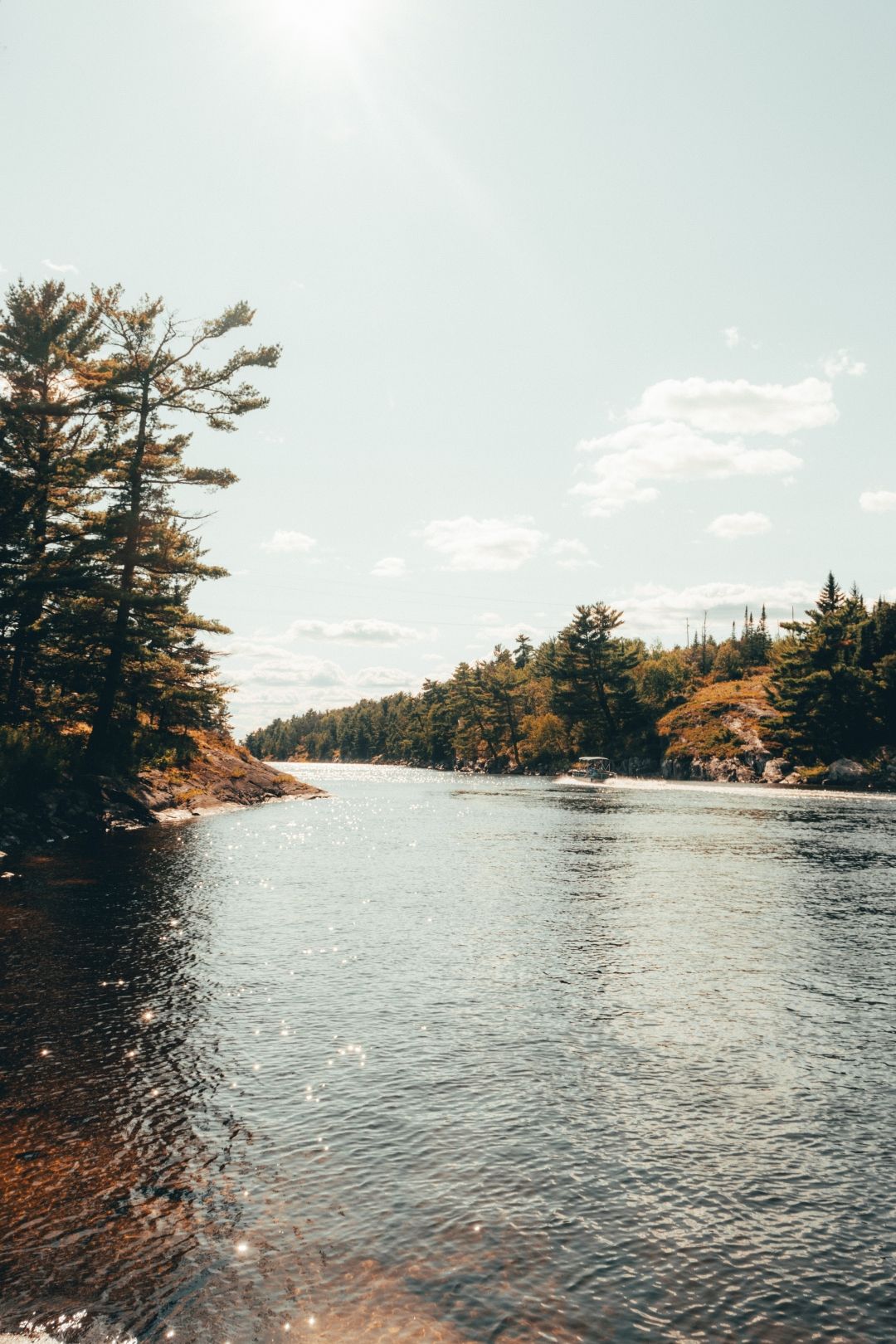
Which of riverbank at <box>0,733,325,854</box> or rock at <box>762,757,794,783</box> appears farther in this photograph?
rock at <box>762,757,794,783</box>

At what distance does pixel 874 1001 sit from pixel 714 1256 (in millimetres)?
9969

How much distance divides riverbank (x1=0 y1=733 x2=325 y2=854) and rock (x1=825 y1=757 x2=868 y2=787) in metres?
58.5

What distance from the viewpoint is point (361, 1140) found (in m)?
10.3

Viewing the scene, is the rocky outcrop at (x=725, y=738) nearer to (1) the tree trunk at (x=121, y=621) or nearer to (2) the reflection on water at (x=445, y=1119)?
(1) the tree trunk at (x=121, y=621)

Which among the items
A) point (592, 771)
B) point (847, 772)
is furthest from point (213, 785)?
point (847, 772)

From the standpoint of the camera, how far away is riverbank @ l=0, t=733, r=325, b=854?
35.5 meters

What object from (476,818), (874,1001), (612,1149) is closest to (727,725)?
(476,818)

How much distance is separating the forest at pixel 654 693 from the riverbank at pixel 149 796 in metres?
59.8

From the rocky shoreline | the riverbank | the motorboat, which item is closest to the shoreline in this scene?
the rocky shoreline

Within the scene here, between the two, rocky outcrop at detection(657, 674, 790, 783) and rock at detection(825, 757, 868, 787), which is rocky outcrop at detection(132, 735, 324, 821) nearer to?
rock at detection(825, 757, 868, 787)

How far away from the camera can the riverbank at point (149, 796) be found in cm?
3550

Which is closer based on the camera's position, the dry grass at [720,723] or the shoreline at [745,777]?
the shoreline at [745,777]

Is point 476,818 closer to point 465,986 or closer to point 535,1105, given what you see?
point 465,986

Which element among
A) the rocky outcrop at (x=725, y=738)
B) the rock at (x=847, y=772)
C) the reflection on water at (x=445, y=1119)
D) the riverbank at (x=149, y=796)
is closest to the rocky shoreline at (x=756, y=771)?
the rock at (x=847, y=772)
